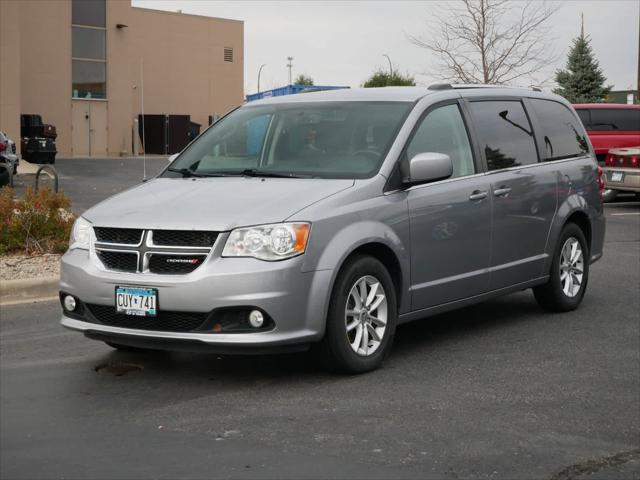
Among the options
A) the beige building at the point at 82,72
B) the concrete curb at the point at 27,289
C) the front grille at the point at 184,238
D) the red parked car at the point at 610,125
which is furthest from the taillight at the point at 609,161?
the beige building at the point at 82,72

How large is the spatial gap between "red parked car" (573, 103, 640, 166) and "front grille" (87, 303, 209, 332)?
19.3 meters

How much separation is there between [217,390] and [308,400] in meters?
0.61

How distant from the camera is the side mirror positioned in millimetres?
7363

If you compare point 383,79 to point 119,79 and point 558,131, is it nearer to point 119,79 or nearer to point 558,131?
point 119,79

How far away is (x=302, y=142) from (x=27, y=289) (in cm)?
396

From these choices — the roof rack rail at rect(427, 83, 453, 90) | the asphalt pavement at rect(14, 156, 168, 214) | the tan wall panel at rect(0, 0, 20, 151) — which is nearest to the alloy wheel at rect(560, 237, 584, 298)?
the roof rack rail at rect(427, 83, 453, 90)

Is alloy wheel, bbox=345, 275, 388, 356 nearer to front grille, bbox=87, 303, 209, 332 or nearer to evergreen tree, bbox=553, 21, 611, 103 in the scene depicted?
front grille, bbox=87, 303, 209, 332

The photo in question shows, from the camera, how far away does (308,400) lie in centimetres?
642

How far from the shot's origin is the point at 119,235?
6.88m

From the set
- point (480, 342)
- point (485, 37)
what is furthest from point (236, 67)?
point (480, 342)

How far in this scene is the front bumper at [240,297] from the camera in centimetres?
647

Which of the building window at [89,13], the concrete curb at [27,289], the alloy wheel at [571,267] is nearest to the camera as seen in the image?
the alloy wheel at [571,267]

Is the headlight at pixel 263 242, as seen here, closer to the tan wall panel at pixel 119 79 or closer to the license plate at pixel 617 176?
the license plate at pixel 617 176

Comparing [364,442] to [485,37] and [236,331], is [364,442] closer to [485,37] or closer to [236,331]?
[236,331]
